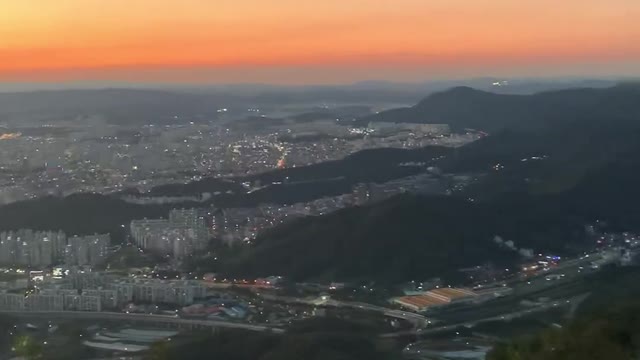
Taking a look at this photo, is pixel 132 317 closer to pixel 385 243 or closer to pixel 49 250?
pixel 49 250

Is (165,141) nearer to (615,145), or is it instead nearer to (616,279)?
(615,145)

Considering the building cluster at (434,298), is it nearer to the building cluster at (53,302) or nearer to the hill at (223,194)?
the building cluster at (53,302)

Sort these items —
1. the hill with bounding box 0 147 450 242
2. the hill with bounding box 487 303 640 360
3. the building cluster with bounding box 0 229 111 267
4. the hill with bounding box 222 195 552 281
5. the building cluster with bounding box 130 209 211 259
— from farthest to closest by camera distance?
1. the hill with bounding box 0 147 450 242
2. the building cluster with bounding box 130 209 211 259
3. the building cluster with bounding box 0 229 111 267
4. the hill with bounding box 222 195 552 281
5. the hill with bounding box 487 303 640 360

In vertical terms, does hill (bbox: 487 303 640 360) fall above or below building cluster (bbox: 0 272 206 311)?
above

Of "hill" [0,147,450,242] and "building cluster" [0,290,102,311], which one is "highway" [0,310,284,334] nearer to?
"building cluster" [0,290,102,311]

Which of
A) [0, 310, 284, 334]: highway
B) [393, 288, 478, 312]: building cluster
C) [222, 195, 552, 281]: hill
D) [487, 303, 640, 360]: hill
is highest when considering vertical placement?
[487, 303, 640, 360]: hill

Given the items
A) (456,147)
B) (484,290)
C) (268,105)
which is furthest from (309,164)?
(268,105)

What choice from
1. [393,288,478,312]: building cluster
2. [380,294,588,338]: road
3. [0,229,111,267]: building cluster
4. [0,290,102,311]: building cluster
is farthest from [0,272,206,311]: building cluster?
[380,294,588,338]: road
